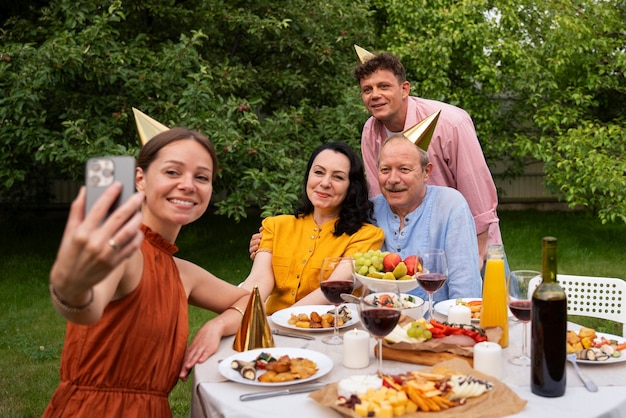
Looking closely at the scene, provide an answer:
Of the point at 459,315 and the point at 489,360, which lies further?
the point at 459,315

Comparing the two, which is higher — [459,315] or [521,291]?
[521,291]

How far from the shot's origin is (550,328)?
160 centimetres

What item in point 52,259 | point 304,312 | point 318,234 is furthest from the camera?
point 52,259

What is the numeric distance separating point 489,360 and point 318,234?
1.31 meters

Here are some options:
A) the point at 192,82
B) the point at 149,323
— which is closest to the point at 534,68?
the point at 192,82

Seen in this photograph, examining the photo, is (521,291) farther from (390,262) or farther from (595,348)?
(390,262)

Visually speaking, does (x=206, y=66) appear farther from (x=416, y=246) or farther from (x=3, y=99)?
(x=416, y=246)

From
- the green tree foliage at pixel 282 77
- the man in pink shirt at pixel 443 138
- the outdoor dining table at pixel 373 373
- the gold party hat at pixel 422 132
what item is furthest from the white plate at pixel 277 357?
the green tree foliage at pixel 282 77

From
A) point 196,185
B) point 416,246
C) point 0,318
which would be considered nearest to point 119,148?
point 0,318

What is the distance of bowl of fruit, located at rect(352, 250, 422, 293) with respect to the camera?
214 centimetres

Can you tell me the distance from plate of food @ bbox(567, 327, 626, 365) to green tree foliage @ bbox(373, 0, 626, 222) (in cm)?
563

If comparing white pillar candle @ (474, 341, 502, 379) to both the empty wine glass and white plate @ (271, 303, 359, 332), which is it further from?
white plate @ (271, 303, 359, 332)

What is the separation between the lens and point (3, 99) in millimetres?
5844

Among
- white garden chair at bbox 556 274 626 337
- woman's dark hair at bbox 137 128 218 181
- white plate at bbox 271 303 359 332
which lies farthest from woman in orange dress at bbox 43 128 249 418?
white garden chair at bbox 556 274 626 337
